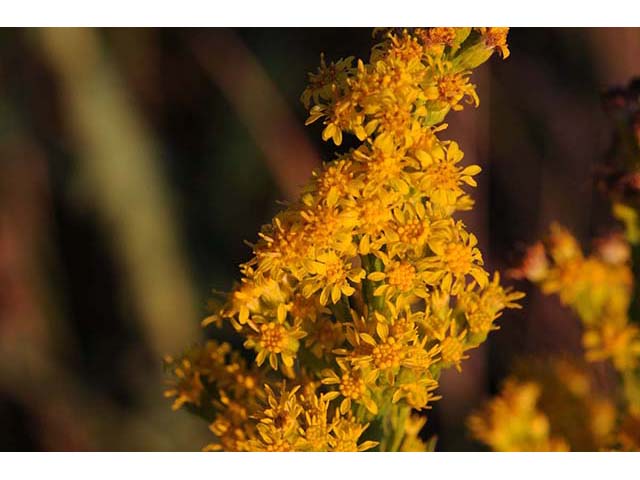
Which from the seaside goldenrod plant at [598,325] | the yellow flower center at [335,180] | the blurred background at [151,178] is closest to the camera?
the yellow flower center at [335,180]

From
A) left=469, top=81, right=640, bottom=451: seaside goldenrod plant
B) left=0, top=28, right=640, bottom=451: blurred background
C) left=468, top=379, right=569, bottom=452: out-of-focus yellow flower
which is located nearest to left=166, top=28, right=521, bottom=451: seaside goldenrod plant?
left=469, top=81, right=640, bottom=451: seaside goldenrod plant

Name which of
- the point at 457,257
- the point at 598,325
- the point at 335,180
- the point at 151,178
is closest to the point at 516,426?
the point at 598,325

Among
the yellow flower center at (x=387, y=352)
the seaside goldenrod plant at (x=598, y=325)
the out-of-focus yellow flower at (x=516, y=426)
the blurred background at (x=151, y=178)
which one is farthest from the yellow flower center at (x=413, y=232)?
the blurred background at (x=151, y=178)

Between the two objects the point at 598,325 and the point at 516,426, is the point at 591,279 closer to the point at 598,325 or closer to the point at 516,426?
the point at 598,325

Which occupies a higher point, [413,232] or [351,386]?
[413,232]

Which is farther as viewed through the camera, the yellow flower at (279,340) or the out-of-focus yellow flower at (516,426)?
the out-of-focus yellow flower at (516,426)

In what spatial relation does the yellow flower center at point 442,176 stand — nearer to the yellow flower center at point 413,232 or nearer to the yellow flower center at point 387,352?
the yellow flower center at point 413,232
